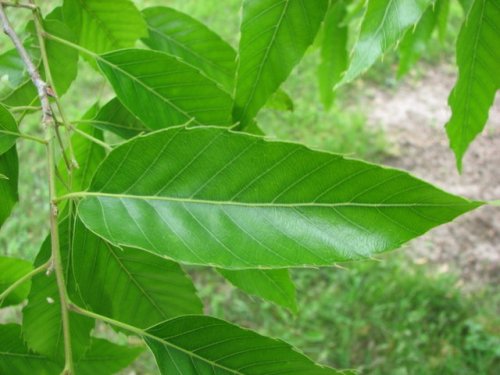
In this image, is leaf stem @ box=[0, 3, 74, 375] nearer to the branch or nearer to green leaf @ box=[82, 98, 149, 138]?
the branch

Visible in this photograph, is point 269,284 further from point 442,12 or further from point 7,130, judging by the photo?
point 442,12

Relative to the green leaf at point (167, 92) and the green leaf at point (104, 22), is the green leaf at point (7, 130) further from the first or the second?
the green leaf at point (104, 22)

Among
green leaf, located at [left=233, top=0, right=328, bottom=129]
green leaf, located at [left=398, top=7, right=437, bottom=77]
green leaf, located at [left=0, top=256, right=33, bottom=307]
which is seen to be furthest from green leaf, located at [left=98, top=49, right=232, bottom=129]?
green leaf, located at [left=398, top=7, right=437, bottom=77]

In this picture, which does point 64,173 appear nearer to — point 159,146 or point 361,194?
point 159,146

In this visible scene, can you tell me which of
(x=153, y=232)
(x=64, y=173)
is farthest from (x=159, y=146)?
(x=64, y=173)

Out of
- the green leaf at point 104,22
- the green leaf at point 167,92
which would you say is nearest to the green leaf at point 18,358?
the green leaf at point 167,92
